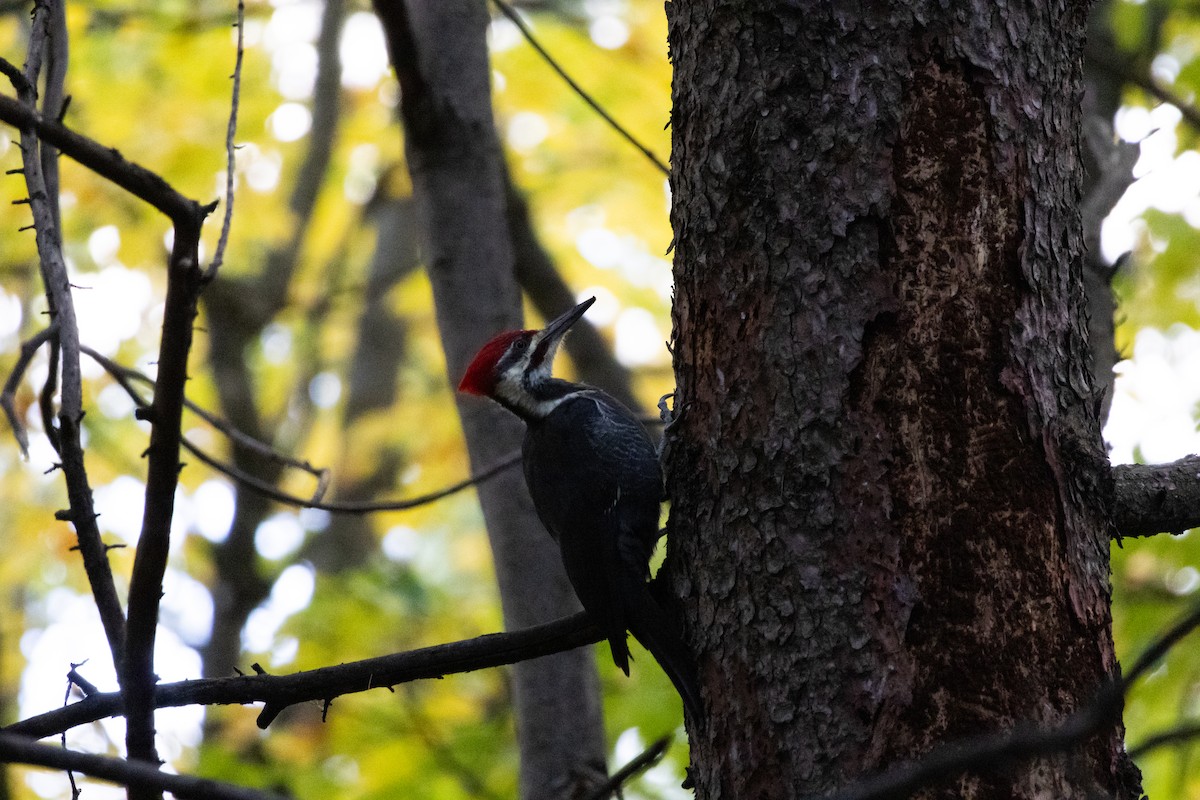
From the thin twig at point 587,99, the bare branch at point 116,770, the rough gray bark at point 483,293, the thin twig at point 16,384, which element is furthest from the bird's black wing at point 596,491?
the bare branch at point 116,770

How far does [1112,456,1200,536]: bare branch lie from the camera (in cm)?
201

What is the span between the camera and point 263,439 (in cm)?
688

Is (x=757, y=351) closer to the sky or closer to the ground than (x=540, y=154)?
closer to the ground

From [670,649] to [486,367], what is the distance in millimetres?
1581

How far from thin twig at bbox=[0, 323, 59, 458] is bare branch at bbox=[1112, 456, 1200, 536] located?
2.04 meters

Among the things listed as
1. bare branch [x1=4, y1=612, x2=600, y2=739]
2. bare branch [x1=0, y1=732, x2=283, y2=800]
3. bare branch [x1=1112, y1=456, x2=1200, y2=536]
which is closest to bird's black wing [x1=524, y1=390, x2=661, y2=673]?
bare branch [x1=4, y1=612, x2=600, y2=739]

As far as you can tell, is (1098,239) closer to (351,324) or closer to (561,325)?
(561,325)

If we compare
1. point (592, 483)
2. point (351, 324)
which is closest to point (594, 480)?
point (592, 483)

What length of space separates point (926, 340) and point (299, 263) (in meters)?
6.32

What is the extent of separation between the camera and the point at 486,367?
136 inches

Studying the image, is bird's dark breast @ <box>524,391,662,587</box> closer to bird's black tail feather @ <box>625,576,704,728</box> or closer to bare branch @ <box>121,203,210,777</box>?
bird's black tail feather @ <box>625,576,704,728</box>

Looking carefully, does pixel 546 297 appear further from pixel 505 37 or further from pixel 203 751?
pixel 505 37

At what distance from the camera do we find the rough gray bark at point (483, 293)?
3.39 m

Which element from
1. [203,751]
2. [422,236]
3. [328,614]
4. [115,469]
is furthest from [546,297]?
[115,469]
